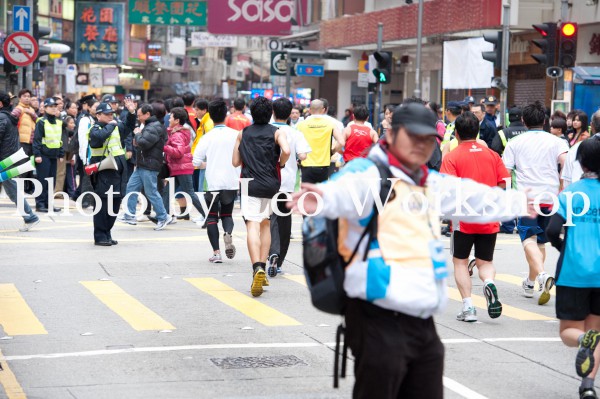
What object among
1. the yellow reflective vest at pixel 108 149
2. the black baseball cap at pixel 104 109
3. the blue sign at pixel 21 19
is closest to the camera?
the yellow reflective vest at pixel 108 149

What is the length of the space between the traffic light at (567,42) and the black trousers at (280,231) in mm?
8479

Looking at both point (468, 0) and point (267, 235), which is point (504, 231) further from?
point (468, 0)

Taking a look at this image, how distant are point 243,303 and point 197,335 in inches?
65.7

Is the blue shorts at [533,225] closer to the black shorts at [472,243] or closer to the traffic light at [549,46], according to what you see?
the black shorts at [472,243]

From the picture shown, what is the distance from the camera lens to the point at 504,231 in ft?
58.9

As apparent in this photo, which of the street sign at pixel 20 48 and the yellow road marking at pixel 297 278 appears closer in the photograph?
the yellow road marking at pixel 297 278

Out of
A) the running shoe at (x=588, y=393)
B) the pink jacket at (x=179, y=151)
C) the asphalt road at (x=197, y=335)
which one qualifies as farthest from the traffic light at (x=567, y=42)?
the running shoe at (x=588, y=393)

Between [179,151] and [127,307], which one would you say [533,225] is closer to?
[127,307]

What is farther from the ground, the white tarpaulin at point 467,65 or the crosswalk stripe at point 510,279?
the white tarpaulin at point 467,65

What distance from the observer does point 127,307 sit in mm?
10484

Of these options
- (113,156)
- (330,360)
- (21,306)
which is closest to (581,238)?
(330,360)

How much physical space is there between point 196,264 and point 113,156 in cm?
236

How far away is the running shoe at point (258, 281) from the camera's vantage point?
10992mm

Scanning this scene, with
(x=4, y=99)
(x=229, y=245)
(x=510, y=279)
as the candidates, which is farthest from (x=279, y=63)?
(x=510, y=279)
